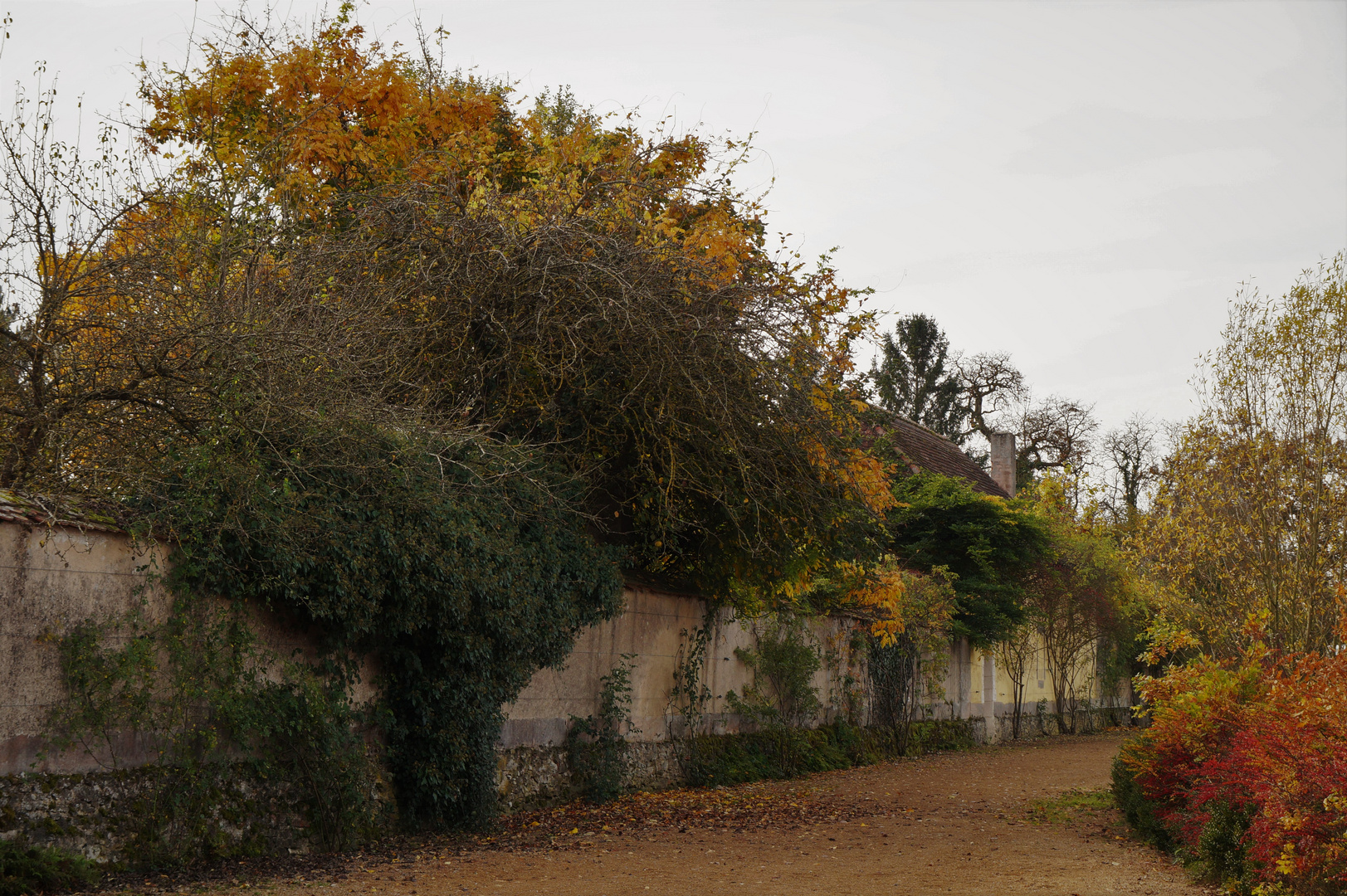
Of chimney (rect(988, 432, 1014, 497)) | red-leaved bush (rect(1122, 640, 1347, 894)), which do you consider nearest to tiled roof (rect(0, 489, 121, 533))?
red-leaved bush (rect(1122, 640, 1347, 894))

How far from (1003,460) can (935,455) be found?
12.6 feet

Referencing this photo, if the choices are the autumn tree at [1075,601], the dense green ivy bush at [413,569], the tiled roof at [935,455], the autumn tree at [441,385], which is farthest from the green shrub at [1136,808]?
the tiled roof at [935,455]

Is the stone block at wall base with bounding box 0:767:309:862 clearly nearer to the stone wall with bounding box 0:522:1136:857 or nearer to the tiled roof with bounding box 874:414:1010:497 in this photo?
the stone wall with bounding box 0:522:1136:857

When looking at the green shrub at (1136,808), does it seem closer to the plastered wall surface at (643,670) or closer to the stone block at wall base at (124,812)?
the plastered wall surface at (643,670)

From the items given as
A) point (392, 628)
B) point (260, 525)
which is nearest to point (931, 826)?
point (392, 628)

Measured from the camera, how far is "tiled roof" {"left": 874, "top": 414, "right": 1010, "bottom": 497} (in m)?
26.7

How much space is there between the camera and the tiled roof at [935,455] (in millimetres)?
26688

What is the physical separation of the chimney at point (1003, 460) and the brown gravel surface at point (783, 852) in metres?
19.4

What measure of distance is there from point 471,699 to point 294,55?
8.57m

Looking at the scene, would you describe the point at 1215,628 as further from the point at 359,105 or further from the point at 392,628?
the point at 359,105

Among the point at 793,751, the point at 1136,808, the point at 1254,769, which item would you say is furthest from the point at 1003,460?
the point at 1254,769

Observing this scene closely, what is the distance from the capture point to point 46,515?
21.3 feet

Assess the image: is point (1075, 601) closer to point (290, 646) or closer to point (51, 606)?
point (290, 646)

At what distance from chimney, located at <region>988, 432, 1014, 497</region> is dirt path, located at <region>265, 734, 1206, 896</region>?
1978cm
